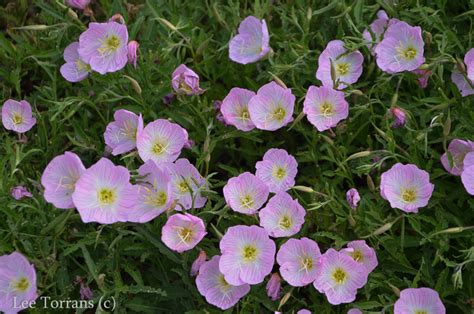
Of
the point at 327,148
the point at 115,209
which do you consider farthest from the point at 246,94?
the point at 115,209

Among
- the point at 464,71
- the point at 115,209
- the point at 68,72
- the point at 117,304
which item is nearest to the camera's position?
the point at 115,209

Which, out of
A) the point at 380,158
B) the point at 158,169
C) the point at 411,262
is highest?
the point at 158,169

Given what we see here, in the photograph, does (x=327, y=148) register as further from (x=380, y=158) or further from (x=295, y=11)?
(x=295, y=11)

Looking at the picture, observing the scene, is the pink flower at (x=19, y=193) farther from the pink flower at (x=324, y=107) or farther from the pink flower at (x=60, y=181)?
the pink flower at (x=324, y=107)

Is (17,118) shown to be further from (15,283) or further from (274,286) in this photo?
(274,286)

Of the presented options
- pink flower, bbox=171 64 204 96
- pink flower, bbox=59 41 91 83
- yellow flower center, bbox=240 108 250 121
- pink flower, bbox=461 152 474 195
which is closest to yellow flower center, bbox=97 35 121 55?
pink flower, bbox=59 41 91 83
